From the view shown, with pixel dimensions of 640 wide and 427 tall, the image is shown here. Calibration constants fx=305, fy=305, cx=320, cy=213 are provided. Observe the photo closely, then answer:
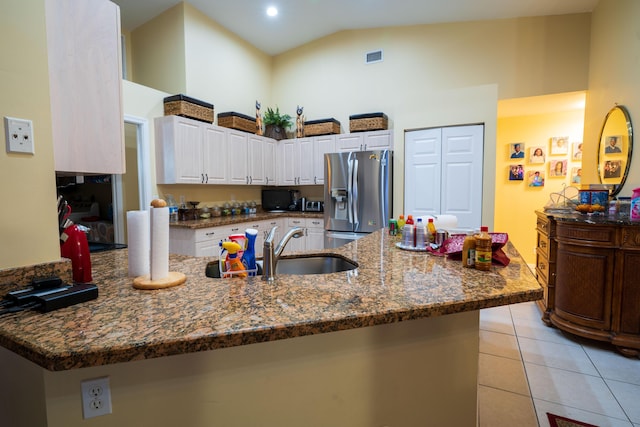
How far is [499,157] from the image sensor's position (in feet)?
16.2

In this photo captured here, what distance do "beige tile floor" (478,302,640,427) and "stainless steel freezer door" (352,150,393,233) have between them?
70.4 inches

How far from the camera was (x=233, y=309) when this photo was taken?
0.95 metres

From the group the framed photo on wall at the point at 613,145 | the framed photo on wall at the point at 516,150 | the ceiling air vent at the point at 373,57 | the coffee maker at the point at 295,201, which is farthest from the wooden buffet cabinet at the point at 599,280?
the coffee maker at the point at 295,201

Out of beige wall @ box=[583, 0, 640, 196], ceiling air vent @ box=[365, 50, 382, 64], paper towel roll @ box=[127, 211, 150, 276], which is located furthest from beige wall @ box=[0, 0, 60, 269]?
ceiling air vent @ box=[365, 50, 382, 64]

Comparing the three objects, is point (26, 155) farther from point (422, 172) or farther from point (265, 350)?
point (422, 172)

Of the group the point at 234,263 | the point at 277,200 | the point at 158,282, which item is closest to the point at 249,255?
the point at 234,263

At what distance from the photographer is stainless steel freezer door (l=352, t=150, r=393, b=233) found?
4.03 m

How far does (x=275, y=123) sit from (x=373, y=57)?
186 cm

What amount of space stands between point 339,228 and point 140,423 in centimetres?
356

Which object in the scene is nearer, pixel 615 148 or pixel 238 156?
pixel 615 148

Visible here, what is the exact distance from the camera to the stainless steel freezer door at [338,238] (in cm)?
418

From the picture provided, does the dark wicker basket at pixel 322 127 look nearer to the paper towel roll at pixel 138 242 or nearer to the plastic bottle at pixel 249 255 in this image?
the plastic bottle at pixel 249 255

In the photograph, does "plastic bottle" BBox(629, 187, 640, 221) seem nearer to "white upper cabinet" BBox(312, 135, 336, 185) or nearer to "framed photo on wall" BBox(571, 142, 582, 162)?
"framed photo on wall" BBox(571, 142, 582, 162)

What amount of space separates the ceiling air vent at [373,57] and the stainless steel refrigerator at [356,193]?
1691 mm
